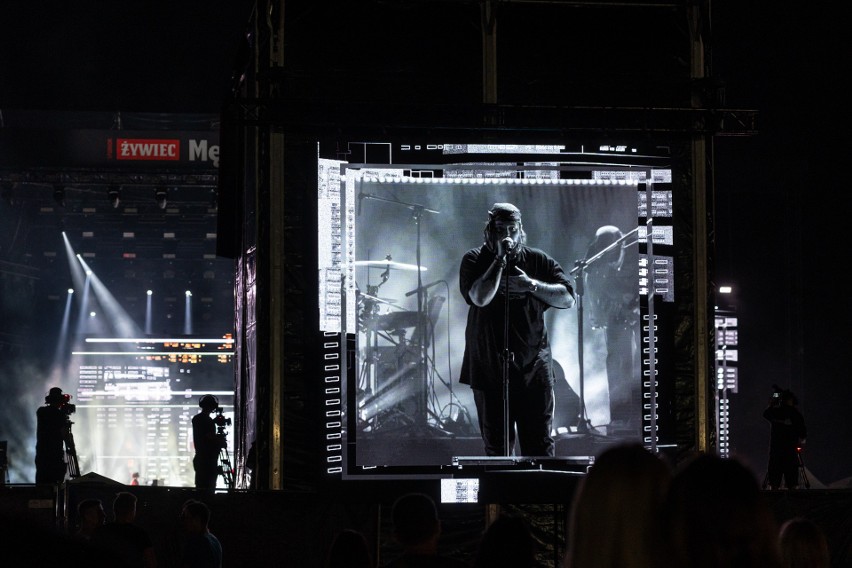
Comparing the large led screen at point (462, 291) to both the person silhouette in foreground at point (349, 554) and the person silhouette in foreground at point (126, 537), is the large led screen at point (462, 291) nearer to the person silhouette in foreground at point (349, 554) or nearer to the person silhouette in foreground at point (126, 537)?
the person silhouette in foreground at point (126, 537)

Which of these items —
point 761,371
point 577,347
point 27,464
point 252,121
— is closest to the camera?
point 252,121

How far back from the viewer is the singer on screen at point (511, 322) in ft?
35.2

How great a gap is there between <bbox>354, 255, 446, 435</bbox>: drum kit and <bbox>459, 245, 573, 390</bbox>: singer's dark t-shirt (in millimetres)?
480

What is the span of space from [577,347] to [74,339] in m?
19.6

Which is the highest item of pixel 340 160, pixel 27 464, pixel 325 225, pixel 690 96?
pixel 690 96

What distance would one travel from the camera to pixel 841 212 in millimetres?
20641

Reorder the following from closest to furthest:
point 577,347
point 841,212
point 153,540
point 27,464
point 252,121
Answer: point 153,540 < point 252,121 < point 577,347 < point 841,212 < point 27,464

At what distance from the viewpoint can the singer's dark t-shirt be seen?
10.8m

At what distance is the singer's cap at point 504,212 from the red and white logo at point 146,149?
1190cm

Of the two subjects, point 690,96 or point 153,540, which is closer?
point 153,540

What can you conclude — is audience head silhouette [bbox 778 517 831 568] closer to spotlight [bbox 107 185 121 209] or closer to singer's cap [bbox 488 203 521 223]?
singer's cap [bbox 488 203 521 223]


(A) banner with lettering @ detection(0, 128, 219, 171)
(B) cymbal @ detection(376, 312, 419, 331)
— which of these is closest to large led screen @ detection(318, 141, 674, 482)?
(B) cymbal @ detection(376, 312, 419, 331)

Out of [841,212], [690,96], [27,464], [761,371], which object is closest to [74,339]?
[27,464]

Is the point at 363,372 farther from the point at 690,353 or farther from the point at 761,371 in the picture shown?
the point at 761,371
